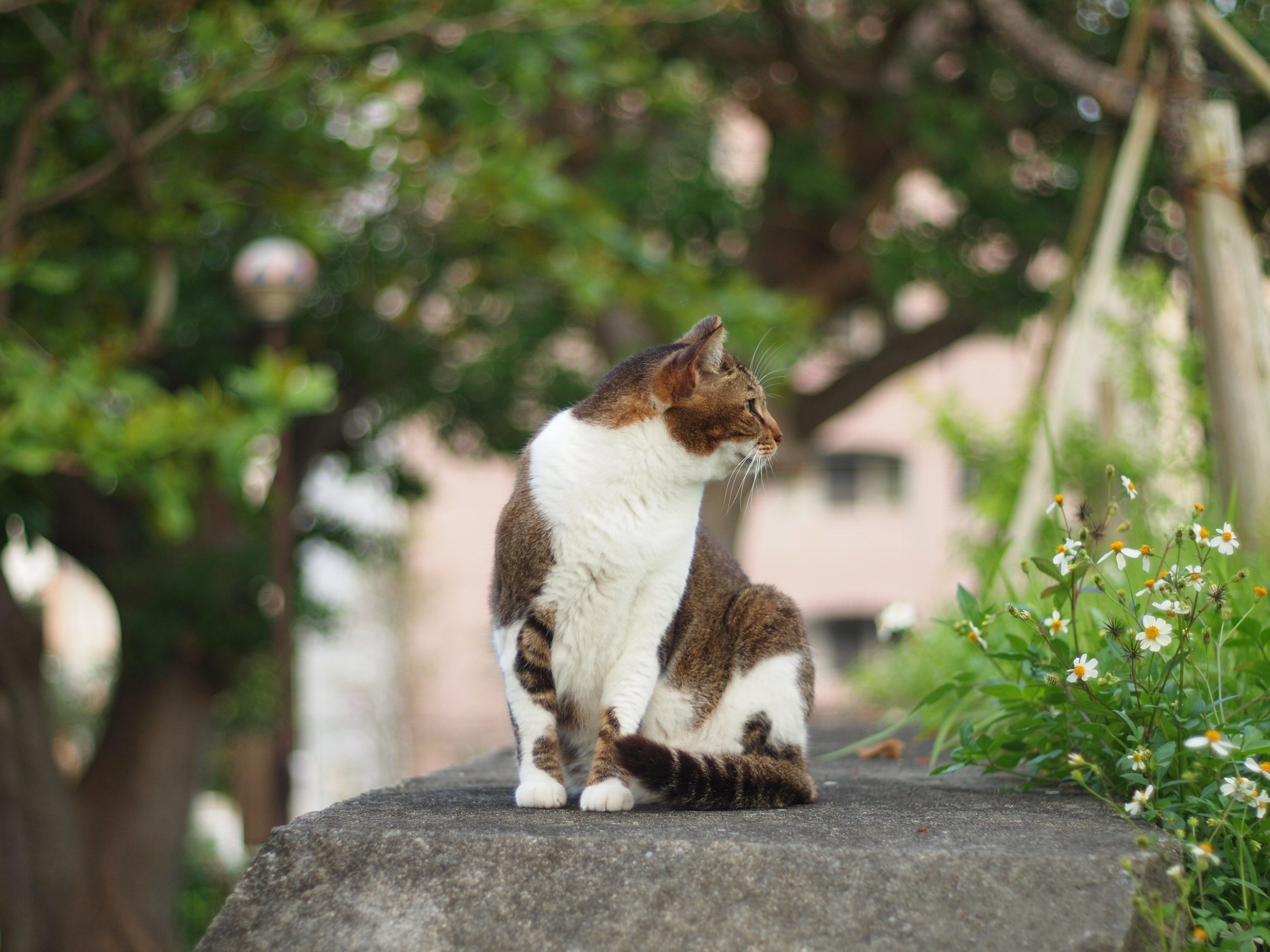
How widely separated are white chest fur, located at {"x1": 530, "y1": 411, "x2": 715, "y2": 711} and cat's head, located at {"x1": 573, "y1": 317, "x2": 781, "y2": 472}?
3 cm

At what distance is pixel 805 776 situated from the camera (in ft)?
7.61

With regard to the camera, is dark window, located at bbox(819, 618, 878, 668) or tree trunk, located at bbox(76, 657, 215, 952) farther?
dark window, located at bbox(819, 618, 878, 668)

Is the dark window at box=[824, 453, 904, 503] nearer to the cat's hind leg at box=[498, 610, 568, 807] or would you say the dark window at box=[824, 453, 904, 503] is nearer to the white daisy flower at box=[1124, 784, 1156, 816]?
the cat's hind leg at box=[498, 610, 568, 807]

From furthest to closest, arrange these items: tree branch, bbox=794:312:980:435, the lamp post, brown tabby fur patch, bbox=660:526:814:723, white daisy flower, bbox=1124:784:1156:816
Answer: tree branch, bbox=794:312:980:435 < the lamp post < brown tabby fur patch, bbox=660:526:814:723 < white daisy flower, bbox=1124:784:1156:816

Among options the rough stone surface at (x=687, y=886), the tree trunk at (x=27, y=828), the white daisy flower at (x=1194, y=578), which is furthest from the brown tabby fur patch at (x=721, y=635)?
the tree trunk at (x=27, y=828)

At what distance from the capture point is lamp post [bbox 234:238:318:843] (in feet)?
20.8

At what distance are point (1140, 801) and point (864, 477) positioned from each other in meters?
19.2

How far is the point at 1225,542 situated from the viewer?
6.87 feet

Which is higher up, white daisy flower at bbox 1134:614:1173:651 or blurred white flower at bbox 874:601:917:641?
blurred white flower at bbox 874:601:917:641

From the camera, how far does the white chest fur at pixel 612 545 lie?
2.23m

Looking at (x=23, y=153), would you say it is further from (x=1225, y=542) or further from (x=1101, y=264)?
(x=1225, y=542)

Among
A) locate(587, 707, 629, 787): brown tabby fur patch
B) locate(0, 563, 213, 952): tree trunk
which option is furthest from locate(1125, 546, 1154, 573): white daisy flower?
locate(0, 563, 213, 952): tree trunk

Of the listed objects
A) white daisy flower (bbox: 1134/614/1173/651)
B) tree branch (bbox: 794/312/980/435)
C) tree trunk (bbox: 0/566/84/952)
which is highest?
tree branch (bbox: 794/312/980/435)

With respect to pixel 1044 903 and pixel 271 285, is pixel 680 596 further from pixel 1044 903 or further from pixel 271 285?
pixel 271 285
